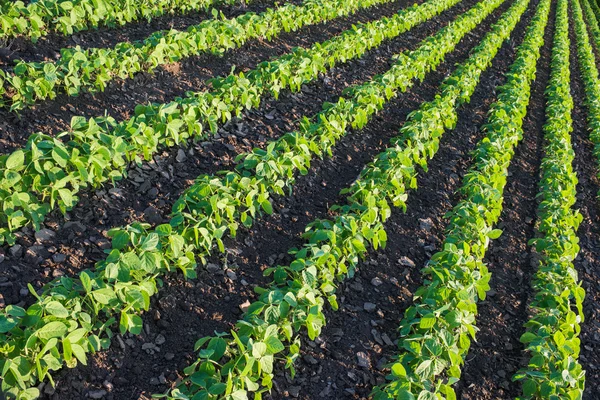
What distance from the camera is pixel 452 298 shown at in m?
4.11

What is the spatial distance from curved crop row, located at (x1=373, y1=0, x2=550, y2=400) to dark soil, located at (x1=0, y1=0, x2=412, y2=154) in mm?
3107

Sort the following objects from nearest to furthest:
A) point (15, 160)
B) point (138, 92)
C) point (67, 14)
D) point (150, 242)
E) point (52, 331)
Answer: point (52, 331) → point (150, 242) → point (15, 160) → point (138, 92) → point (67, 14)

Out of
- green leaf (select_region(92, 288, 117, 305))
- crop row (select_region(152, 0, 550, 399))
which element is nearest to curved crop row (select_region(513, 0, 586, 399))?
crop row (select_region(152, 0, 550, 399))

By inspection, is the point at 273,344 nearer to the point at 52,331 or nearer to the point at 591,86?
the point at 52,331

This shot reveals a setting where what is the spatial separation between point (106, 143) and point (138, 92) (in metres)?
1.91

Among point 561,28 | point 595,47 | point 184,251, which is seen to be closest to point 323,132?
point 184,251

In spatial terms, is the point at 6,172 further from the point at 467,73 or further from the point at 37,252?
the point at 467,73

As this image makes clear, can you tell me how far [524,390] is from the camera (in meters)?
3.76

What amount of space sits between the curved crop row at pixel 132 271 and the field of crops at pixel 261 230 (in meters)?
0.02

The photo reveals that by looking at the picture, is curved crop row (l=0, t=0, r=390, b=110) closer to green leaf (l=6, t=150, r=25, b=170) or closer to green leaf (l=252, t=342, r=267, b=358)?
green leaf (l=6, t=150, r=25, b=170)

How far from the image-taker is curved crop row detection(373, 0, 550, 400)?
134 inches

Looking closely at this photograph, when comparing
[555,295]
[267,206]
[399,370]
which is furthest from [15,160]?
[555,295]

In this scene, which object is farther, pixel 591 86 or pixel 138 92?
pixel 591 86

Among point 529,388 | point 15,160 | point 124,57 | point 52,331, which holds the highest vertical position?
point 124,57
